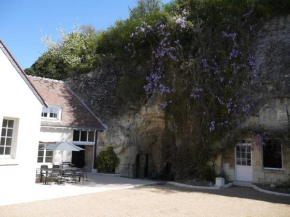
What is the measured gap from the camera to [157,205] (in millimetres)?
9008

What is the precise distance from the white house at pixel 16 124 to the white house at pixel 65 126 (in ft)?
16.0

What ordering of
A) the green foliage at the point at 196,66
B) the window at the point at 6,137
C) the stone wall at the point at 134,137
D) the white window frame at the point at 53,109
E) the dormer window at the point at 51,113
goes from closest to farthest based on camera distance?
the window at the point at 6,137 → the green foliage at the point at 196,66 → the stone wall at the point at 134,137 → the white window frame at the point at 53,109 → the dormer window at the point at 51,113

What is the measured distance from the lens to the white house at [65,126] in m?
16.9

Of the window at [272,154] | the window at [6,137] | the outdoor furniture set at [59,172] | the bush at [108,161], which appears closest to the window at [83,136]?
the bush at [108,161]

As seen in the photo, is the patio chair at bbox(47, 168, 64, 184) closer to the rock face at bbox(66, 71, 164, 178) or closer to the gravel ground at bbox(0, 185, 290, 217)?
the gravel ground at bbox(0, 185, 290, 217)

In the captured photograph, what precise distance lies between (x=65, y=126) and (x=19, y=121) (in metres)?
6.13

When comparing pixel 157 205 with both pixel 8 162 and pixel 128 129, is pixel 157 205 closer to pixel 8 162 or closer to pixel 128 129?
pixel 8 162

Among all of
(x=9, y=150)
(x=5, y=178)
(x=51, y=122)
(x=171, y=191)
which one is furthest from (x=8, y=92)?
(x=171, y=191)

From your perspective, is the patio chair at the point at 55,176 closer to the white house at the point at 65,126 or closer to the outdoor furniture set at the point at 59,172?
the outdoor furniture set at the point at 59,172

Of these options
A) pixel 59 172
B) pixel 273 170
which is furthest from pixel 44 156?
pixel 273 170

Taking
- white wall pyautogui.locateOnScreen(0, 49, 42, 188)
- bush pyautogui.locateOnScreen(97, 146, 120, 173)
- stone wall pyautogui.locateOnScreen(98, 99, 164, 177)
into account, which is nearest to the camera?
white wall pyautogui.locateOnScreen(0, 49, 42, 188)

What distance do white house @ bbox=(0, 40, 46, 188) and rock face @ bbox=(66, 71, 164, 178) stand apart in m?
6.94

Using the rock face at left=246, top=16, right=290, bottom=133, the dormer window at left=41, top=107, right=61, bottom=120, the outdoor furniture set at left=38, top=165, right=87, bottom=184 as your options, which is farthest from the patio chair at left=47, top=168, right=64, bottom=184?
the rock face at left=246, top=16, right=290, bottom=133

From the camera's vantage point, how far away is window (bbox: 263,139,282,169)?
525 inches
